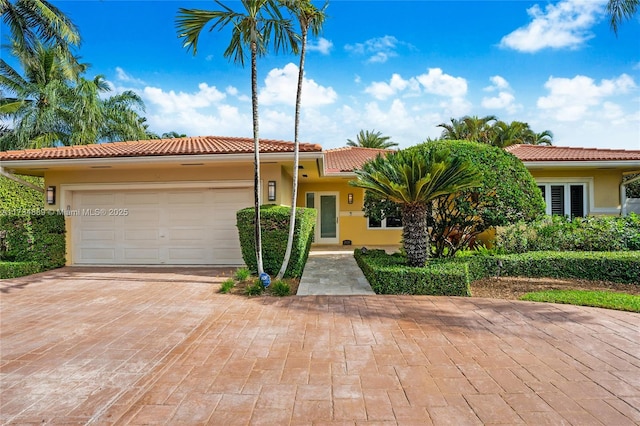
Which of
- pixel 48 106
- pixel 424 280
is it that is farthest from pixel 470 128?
pixel 48 106

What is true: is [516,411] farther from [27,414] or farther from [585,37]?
[585,37]

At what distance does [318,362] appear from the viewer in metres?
3.63

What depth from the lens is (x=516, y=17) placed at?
9.01 meters

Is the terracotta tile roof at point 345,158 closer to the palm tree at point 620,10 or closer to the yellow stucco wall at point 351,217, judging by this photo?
the yellow stucco wall at point 351,217

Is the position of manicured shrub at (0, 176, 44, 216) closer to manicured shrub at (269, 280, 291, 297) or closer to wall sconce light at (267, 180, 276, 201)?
wall sconce light at (267, 180, 276, 201)

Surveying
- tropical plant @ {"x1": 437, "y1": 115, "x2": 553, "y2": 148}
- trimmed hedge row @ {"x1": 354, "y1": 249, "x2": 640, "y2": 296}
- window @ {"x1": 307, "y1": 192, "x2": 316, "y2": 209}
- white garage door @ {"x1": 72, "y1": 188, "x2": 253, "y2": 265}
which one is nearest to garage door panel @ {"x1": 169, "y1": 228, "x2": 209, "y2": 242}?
white garage door @ {"x1": 72, "y1": 188, "x2": 253, "y2": 265}

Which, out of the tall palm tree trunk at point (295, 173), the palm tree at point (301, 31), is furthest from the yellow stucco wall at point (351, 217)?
the tall palm tree trunk at point (295, 173)

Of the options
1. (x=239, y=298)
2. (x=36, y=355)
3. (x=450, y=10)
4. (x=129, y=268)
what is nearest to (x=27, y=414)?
(x=36, y=355)

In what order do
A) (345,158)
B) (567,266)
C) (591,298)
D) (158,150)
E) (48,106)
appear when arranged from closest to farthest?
(591,298) < (567,266) < (158,150) < (345,158) < (48,106)

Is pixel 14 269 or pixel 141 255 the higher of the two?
pixel 141 255

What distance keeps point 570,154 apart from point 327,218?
32.8 feet

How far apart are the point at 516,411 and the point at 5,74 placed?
31359 millimetres

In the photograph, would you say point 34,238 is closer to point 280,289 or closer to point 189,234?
Answer: point 189,234

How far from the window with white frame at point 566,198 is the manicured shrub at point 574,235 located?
3201 millimetres
